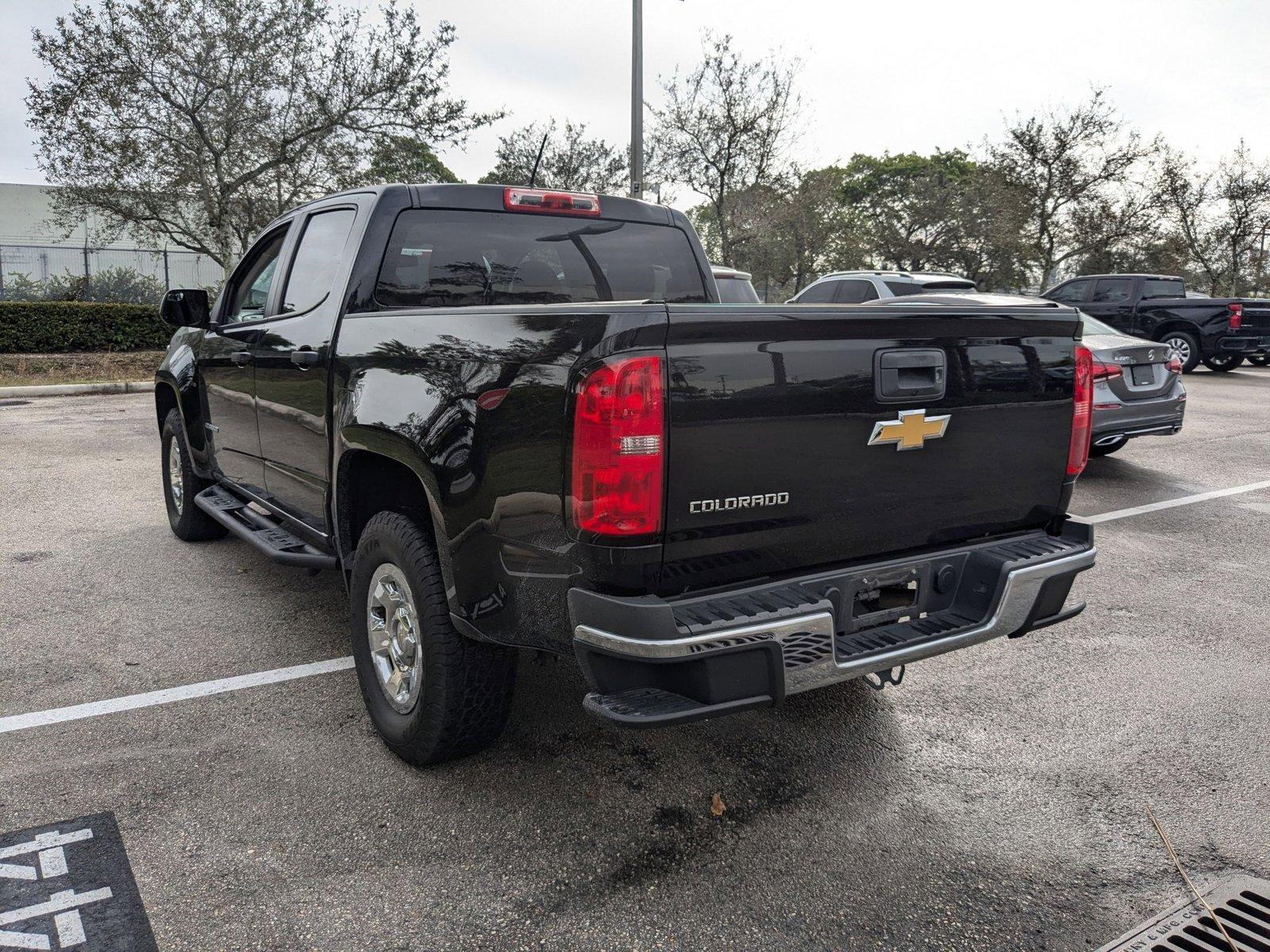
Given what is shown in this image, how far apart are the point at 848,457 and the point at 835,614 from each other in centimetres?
45

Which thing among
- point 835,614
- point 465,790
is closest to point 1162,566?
point 835,614

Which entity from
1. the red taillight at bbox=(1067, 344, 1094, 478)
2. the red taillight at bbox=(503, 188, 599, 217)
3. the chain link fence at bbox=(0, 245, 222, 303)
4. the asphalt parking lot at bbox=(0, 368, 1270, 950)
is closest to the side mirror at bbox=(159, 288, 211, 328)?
the asphalt parking lot at bbox=(0, 368, 1270, 950)

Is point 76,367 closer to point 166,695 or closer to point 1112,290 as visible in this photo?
point 166,695

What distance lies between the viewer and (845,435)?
2.60m

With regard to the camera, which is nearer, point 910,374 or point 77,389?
point 910,374

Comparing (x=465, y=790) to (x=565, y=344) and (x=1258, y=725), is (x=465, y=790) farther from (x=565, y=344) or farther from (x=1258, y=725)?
(x=1258, y=725)

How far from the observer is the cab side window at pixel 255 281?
455 centimetres

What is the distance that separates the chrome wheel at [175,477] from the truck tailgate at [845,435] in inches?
175

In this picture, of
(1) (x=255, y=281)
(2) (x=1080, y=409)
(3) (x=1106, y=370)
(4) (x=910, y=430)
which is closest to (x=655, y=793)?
(4) (x=910, y=430)

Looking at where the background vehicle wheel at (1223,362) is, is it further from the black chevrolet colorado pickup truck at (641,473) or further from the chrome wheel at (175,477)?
the chrome wheel at (175,477)

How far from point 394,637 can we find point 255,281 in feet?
8.29

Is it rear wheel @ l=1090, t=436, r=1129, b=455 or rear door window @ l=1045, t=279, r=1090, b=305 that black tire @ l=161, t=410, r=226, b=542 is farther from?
rear door window @ l=1045, t=279, r=1090, b=305

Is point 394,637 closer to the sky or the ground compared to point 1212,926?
closer to the sky

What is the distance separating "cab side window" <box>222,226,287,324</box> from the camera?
179 inches
